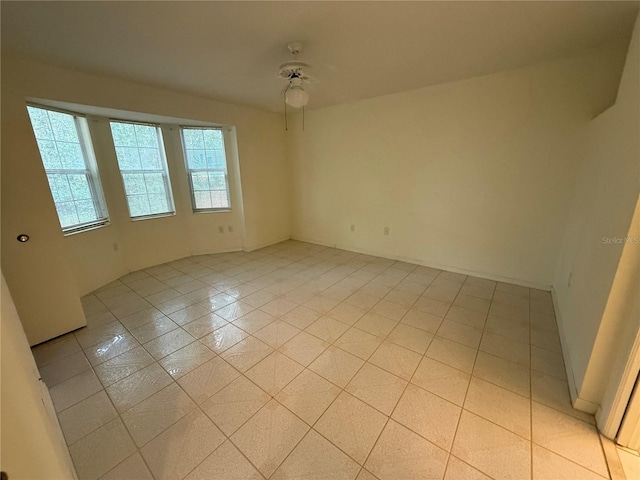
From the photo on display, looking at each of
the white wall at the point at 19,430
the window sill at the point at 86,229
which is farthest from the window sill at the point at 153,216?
the white wall at the point at 19,430

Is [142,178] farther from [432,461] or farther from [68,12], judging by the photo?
[432,461]

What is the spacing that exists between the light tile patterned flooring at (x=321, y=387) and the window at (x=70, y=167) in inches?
39.8

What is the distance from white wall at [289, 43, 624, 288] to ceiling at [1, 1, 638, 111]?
0.29 metres

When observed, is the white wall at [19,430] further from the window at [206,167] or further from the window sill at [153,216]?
the window at [206,167]

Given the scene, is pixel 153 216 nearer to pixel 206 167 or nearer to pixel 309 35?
pixel 206 167

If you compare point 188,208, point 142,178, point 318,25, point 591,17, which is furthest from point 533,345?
point 142,178

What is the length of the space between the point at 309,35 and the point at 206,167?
2859 millimetres

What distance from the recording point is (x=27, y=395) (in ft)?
1.99

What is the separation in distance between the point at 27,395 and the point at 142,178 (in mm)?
3831

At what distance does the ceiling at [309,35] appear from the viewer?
168 centimetres

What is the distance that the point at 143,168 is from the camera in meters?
3.71

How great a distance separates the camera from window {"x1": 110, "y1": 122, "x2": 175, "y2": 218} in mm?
3490

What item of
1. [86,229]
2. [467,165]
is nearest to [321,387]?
[467,165]

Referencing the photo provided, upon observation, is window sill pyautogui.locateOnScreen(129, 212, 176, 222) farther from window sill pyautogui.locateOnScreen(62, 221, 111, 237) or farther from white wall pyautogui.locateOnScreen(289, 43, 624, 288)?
white wall pyautogui.locateOnScreen(289, 43, 624, 288)
